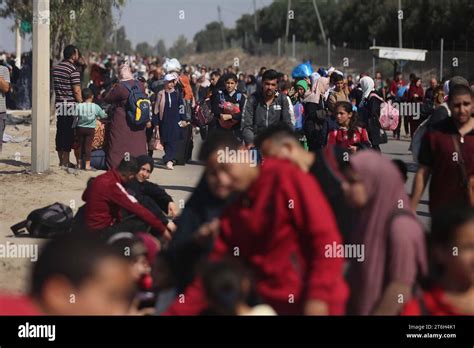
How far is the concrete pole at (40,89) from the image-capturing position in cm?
1488

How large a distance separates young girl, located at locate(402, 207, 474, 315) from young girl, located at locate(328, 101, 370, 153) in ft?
16.8

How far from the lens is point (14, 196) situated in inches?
518

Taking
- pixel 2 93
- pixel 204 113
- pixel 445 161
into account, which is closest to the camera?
pixel 445 161

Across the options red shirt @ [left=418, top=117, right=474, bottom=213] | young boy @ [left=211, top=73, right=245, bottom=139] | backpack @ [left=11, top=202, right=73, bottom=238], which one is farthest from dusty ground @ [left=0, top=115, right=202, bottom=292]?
red shirt @ [left=418, top=117, right=474, bottom=213]

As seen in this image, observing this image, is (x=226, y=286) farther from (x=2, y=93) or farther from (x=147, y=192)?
(x=2, y=93)

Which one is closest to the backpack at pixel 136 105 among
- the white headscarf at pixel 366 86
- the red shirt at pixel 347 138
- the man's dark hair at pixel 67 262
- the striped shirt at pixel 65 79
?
the striped shirt at pixel 65 79

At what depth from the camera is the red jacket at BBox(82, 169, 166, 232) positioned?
29.5 feet

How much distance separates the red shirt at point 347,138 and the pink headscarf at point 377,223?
5118mm

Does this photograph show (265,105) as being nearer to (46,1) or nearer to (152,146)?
(46,1)

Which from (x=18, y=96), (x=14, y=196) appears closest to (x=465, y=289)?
(x=14, y=196)

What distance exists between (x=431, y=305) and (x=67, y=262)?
80.5 inches

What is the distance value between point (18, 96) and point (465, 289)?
28.3m

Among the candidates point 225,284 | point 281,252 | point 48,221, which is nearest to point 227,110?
point 48,221

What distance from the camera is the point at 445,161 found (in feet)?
25.5
